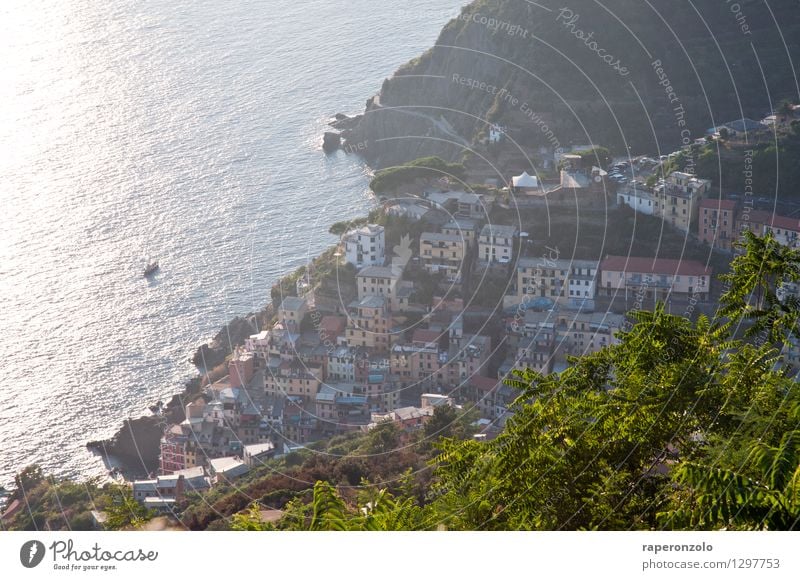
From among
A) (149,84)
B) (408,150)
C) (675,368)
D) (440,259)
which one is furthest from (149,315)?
(675,368)

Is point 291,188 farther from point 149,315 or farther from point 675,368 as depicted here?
point 675,368

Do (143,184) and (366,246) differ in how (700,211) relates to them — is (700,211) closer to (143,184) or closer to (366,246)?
(366,246)

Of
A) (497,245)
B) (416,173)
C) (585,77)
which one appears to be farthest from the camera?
(585,77)

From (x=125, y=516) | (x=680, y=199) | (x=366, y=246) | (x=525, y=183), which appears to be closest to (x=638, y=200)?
(x=680, y=199)

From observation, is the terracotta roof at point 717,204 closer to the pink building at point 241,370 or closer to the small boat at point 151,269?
the pink building at point 241,370

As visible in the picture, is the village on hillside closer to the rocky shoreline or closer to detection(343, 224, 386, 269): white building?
detection(343, 224, 386, 269): white building

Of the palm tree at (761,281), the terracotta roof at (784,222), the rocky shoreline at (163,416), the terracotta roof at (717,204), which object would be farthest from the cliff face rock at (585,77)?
the palm tree at (761,281)
